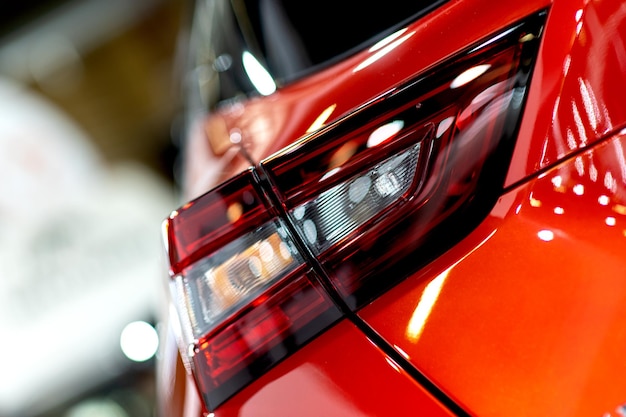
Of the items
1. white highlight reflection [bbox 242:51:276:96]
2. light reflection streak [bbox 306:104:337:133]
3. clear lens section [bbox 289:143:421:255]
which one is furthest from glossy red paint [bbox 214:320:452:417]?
white highlight reflection [bbox 242:51:276:96]

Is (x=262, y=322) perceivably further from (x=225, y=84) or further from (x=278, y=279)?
(x=225, y=84)

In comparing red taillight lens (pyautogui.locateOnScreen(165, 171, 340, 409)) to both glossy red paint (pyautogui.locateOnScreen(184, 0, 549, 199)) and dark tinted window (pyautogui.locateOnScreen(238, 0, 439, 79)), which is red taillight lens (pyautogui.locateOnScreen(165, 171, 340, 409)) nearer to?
glossy red paint (pyautogui.locateOnScreen(184, 0, 549, 199))

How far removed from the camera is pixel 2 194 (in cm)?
309

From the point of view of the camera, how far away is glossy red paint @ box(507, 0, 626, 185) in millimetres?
664

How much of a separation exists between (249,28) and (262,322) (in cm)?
57

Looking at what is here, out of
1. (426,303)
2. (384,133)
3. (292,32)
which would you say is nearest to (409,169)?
(384,133)

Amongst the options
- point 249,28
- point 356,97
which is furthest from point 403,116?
point 249,28

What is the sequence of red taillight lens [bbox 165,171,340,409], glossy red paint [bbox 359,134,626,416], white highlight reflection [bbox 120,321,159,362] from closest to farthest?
glossy red paint [bbox 359,134,626,416]
red taillight lens [bbox 165,171,340,409]
white highlight reflection [bbox 120,321,159,362]

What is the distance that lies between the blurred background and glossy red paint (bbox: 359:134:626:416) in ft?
7.86

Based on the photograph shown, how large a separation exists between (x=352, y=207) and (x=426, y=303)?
0.46 feet

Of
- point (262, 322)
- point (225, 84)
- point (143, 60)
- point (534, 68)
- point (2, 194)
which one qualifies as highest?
point (143, 60)

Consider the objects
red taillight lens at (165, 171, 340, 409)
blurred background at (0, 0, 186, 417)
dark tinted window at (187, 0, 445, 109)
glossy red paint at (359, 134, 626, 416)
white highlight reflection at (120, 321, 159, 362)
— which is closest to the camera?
glossy red paint at (359, 134, 626, 416)

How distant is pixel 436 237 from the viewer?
0.70 metres

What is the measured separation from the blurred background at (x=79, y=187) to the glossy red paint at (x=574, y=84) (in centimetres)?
245
